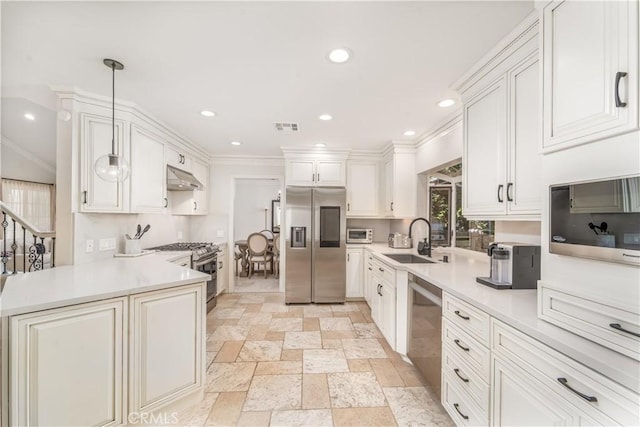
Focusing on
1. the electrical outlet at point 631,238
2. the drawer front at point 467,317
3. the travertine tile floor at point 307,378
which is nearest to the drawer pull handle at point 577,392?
the drawer front at point 467,317

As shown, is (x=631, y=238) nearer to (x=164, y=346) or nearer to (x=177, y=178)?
(x=164, y=346)

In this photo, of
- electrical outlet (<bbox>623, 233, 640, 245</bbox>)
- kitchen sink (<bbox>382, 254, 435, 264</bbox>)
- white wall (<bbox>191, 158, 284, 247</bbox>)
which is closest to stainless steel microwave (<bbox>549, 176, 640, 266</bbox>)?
electrical outlet (<bbox>623, 233, 640, 245</bbox>)

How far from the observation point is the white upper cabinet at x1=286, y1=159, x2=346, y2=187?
405 centimetres

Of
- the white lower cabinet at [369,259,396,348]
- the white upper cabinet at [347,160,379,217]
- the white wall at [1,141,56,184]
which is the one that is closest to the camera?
the white lower cabinet at [369,259,396,348]

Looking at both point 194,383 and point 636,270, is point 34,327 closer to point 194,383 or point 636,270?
point 194,383

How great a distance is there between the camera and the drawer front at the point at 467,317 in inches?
54.3

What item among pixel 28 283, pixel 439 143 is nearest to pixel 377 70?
pixel 439 143

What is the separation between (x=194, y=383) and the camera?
6.17ft

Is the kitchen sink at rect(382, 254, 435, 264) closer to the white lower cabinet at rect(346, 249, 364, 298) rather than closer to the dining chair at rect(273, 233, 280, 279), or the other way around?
the white lower cabinet at rect(346, 249, 364, 298)

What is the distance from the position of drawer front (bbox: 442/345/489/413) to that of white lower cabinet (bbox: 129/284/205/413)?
5.65 ft

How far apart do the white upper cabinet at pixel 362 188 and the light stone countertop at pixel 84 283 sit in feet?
9.10

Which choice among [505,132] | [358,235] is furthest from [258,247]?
[505,132]

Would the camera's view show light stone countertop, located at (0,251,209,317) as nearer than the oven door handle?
Yes

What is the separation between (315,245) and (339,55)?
9.08 feet
